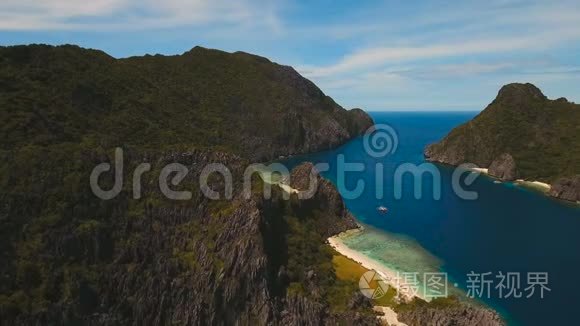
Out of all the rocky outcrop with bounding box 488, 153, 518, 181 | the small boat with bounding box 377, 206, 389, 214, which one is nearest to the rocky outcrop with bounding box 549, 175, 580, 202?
the rocky outcrop with bounding box 488, 153, 518, 181

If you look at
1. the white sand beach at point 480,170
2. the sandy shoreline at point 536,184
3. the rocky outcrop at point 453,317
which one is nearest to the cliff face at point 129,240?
the rocky outcrop at point 453,317

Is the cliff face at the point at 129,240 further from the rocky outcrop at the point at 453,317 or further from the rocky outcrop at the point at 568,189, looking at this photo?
the rocky outcrop at the point at 568,189

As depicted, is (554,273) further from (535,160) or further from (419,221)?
(535,160)

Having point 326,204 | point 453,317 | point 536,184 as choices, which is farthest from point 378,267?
point 536,184

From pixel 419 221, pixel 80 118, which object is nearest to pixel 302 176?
pixel 419 221

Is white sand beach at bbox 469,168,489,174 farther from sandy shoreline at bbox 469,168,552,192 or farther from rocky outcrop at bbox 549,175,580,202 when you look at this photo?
rocky outcrop at bbox 549,175,580,202

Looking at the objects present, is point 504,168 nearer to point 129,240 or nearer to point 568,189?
point 568,189
